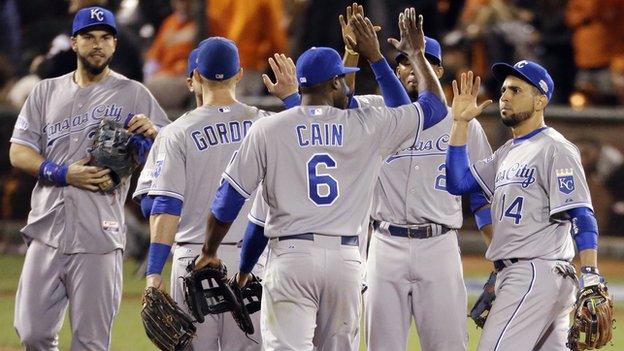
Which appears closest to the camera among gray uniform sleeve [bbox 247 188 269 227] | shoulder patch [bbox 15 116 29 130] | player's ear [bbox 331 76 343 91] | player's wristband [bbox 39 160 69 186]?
player's ear [bbox 331 76 343 91]

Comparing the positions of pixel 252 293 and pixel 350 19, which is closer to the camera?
pixel 350 19

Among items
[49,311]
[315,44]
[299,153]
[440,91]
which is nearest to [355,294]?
[299,153]

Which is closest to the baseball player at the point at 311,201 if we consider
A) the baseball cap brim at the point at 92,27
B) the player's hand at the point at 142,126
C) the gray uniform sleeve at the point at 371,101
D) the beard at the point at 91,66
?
the gray uniform sleeve at the point at 371,101

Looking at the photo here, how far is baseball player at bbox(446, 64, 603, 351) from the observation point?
6465mm

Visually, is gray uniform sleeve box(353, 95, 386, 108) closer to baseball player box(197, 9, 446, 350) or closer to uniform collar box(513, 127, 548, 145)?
uniform collar box(513, 127, 548, 145)

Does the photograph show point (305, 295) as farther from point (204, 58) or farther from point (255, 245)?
point (204, 58)

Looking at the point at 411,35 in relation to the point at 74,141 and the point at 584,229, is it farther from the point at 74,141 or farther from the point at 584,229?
the point at 74,141

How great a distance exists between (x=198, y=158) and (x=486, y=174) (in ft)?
4.92

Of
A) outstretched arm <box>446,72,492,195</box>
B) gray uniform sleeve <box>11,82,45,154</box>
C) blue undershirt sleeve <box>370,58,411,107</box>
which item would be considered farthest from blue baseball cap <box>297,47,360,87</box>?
gray uniform sleeve <box>11,82,45,154</box>

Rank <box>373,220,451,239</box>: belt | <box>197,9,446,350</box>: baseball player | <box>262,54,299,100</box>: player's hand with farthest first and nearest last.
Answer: <box>373,220,451,239</box>: belt, <box>262,54,299,100</box>: player's hand, <box>197,9,446,350</box>: baseball player

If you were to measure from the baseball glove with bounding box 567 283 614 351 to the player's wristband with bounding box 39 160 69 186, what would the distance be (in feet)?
9.37

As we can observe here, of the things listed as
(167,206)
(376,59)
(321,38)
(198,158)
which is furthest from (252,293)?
(321,38)

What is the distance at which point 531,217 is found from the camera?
659 centimetres

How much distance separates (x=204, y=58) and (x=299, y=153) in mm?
943
